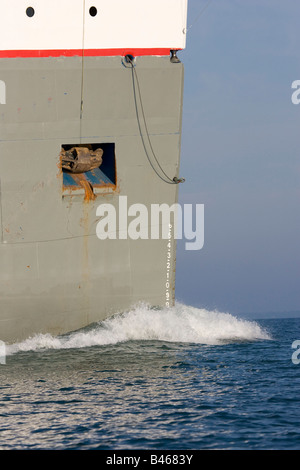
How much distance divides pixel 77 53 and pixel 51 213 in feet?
11.8

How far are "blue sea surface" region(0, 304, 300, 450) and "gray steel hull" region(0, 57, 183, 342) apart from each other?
2.16 ft

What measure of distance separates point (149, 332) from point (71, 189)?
3737 millimetres

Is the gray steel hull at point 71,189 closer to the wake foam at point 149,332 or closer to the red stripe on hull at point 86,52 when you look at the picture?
the red stripe on hull at point 86,52

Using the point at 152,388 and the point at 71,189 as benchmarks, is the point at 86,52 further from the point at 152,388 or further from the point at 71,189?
the point at 152,388

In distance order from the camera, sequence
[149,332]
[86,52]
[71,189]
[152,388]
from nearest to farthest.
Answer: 1. [152,388]
2. [86,52]
3. [71,189]
4. [149,332]

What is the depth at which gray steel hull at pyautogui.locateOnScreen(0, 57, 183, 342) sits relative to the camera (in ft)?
52.3

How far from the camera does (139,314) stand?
17.4m

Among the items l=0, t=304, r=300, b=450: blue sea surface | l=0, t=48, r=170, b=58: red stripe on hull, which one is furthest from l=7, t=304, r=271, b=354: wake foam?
l=0, t=48, r=170, b=58: red stripe on hull

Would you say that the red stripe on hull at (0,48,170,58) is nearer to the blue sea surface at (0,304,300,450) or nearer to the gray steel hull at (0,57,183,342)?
the gray steel hull at (0,57,183,342)

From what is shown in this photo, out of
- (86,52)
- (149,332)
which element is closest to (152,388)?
(149,332)

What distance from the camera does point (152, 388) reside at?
12.2 m

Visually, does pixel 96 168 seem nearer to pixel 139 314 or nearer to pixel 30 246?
pixel 30 246

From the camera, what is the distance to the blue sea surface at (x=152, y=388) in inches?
381

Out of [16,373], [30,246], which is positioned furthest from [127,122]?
[16,373]
